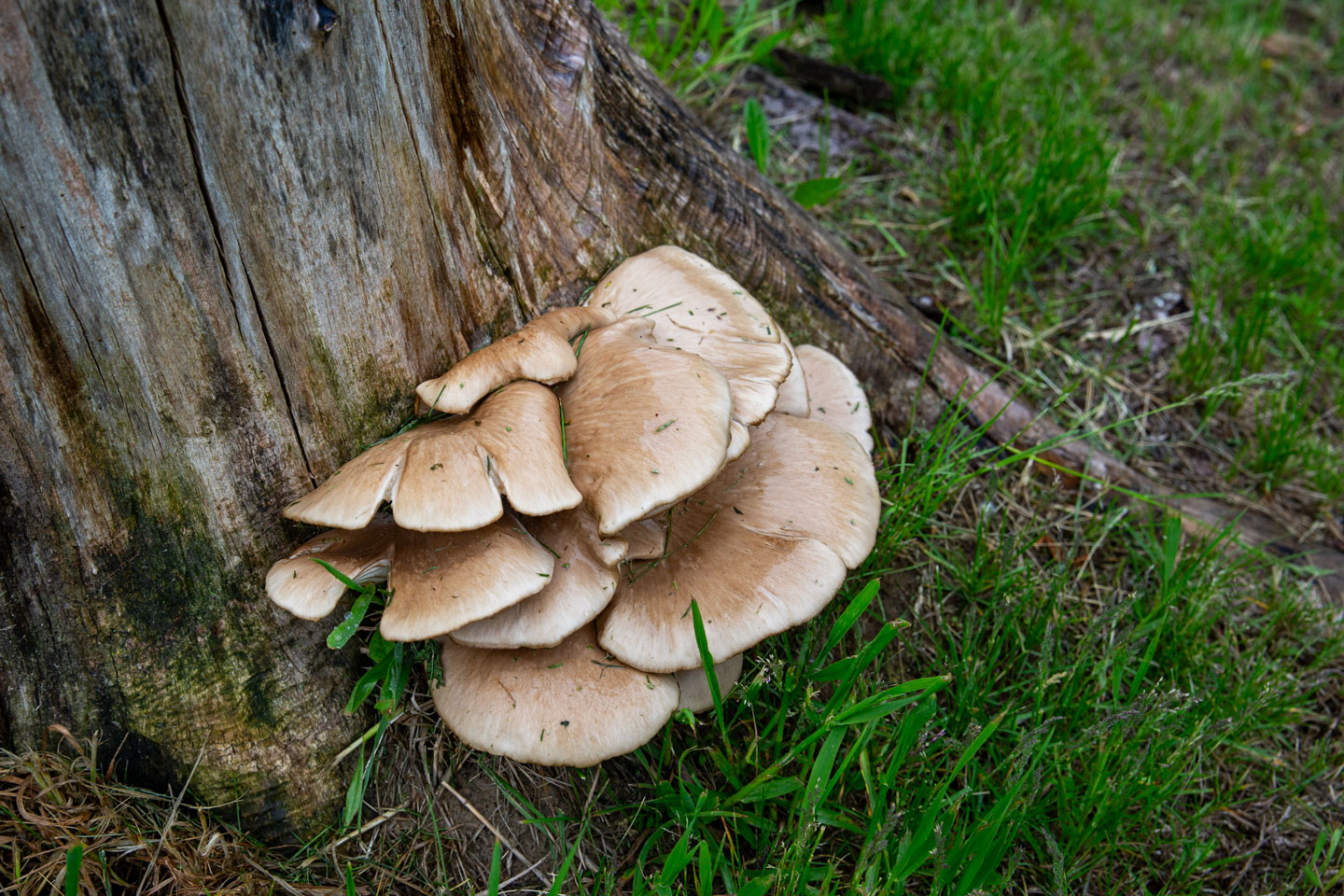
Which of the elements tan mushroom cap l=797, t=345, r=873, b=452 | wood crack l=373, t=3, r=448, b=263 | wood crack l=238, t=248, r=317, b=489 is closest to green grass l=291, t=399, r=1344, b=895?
tan mushroom cap l=797, t=345, r=873, b=452

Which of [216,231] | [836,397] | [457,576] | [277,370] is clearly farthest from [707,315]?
[216,231]

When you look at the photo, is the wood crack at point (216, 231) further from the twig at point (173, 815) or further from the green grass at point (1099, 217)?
the green grass at point (1099, 217)

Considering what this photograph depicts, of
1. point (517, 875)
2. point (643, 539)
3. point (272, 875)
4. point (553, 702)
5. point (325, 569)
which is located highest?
point (325, 569)

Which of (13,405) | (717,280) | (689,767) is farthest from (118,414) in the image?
(689,767)

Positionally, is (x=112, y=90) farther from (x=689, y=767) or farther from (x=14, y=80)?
(x=689, y=767)

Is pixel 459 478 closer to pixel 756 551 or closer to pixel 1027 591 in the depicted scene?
pixel 756 551

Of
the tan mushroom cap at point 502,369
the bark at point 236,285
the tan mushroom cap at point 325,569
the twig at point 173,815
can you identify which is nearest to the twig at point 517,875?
the bark at point 236,285

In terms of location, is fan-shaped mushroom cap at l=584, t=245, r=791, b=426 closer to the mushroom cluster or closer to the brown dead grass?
the mushroom cluster
